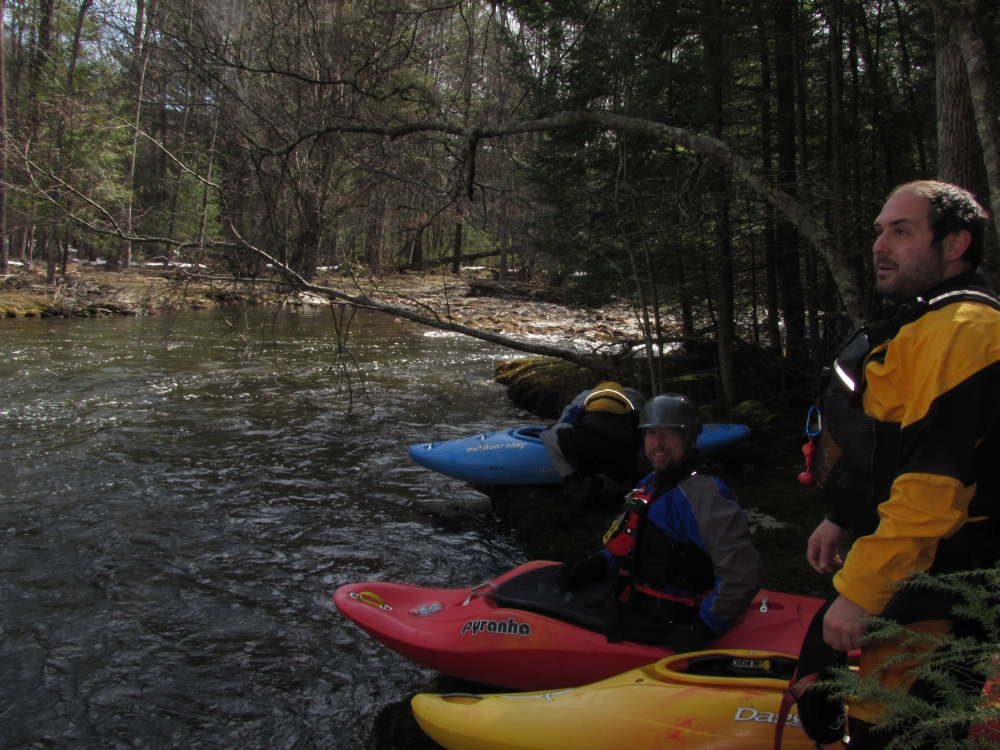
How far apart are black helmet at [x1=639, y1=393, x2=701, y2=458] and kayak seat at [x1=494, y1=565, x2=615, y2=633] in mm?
816

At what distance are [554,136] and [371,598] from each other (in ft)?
20.2

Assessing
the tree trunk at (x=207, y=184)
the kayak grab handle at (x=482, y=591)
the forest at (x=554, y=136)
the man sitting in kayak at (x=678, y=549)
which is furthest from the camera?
the tree trunk at (x=207, y=184)

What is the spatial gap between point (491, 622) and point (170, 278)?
5.57 metres

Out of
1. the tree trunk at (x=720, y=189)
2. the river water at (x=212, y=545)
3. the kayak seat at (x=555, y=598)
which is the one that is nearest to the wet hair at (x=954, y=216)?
the kayak seat at (x=555, y=598)

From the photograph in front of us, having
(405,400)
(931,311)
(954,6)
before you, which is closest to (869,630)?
(931,311)

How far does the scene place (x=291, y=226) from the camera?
822cm

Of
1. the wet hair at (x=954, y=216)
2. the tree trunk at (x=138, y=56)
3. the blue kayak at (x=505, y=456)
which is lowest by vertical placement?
the blue kayak at (x=505, y=456)

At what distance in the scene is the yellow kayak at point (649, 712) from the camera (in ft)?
7.71

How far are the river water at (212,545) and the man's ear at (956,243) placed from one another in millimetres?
2971

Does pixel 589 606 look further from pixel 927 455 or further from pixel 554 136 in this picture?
pixel 554 136

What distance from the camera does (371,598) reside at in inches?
150

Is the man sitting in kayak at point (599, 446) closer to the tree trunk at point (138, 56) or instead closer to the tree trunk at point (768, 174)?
the tree trunk at point (768, 174)

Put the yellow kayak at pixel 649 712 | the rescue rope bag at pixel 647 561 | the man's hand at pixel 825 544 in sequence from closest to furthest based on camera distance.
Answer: the man's hand at pixel 825 544 → the yellow kayak at pixel 649 712 → the rescue rope bag at pixel 647 561

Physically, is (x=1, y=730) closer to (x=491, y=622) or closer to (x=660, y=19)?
(x=491, y=622)
